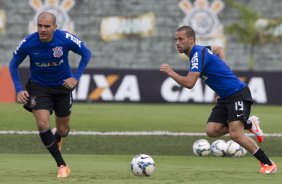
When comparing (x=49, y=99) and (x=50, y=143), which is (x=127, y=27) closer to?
(x=49, y=99)

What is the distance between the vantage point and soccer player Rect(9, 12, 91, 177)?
13117 mm

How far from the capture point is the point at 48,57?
13.4 metres

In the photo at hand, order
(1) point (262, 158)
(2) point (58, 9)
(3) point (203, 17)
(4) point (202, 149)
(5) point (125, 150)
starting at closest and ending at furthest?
(1) point (262, 158) < (4) point (202, 149) < (5) point (125, 150) < (2) point (58, 9) < (3) point (203, 17)

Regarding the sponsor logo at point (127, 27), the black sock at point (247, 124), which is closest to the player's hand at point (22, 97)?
the black sock at point (247, 124)

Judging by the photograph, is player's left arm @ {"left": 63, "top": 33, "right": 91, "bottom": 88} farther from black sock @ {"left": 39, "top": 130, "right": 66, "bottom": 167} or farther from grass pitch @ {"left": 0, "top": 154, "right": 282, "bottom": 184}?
grass pitch @ {"left": 0, "top": 154, "right": 282, "bottom": 184}

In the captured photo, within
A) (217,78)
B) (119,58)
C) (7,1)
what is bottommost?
(119,58)

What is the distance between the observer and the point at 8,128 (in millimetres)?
22109

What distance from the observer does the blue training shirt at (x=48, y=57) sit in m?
13.4

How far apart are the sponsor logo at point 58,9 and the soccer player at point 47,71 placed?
36.3 m

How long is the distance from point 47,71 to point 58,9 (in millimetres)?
36611

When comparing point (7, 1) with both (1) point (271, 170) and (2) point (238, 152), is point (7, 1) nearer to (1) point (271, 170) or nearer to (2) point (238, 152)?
(2) point (238, 152)

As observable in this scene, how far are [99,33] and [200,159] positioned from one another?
34.9 metres

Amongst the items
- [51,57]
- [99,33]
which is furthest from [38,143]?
[99,33]

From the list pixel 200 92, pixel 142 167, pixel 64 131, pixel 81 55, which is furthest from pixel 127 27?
pixel 142 167
